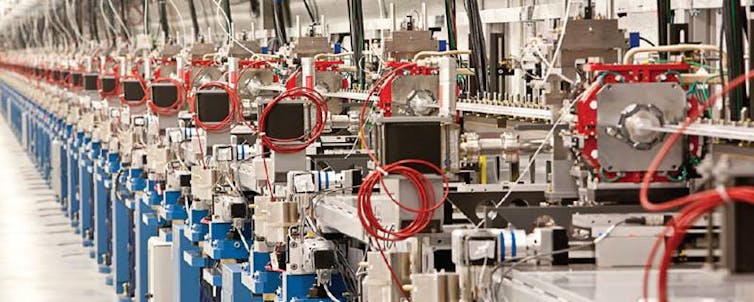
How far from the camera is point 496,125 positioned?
570cm

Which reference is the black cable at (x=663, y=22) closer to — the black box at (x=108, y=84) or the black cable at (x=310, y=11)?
the black cable at (x=310, y=11)

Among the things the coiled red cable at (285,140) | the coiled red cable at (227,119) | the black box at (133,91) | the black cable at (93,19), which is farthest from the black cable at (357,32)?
the black cable at (93,19)

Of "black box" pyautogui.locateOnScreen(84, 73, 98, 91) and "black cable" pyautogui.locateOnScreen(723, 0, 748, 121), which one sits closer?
"black cable" pyautogui.locateOnScreen(723, 0, 748, 121)

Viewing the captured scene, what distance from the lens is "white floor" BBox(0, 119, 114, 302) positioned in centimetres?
1077

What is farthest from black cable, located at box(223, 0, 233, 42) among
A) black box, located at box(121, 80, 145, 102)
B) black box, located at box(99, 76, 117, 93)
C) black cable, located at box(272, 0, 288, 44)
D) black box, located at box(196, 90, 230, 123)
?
black box, located at box(99, 76, 117, 93)

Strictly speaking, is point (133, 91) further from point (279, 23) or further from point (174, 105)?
point (174, 105)

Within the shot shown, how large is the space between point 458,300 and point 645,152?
1.82 feet

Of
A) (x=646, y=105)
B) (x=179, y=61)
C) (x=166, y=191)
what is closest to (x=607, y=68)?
(x=646, y=105)

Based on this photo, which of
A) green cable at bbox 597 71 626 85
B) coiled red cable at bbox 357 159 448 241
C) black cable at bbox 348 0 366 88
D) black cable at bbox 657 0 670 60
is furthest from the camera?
black cable at bbox 348 0 366 88

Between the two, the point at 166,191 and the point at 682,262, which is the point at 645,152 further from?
the point at 166,191

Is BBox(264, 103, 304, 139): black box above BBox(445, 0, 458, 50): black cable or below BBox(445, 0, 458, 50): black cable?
below

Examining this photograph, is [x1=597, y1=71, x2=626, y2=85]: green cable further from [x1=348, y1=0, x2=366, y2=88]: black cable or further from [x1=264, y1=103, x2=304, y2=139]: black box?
[x1=348, y1=0, x2=366, y2=88]: black cable

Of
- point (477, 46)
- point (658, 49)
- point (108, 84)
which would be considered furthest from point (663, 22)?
point (108, 84)

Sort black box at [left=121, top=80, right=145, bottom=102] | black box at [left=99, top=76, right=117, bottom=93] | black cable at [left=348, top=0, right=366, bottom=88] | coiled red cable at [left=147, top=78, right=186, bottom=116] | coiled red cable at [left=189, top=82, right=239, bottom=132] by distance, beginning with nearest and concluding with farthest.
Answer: coiled red cable at [left=189, top=82, right=239, bottom=132]
black cable at [left=348, top=0, right=366, bottom=88]
coiled red cable at [left=147, top=78, right=186, bottom=116]
black box at [left=121, top=80, right=145, bottom=102]
black box at [left=99, top=76, right=117, bottom=93]
